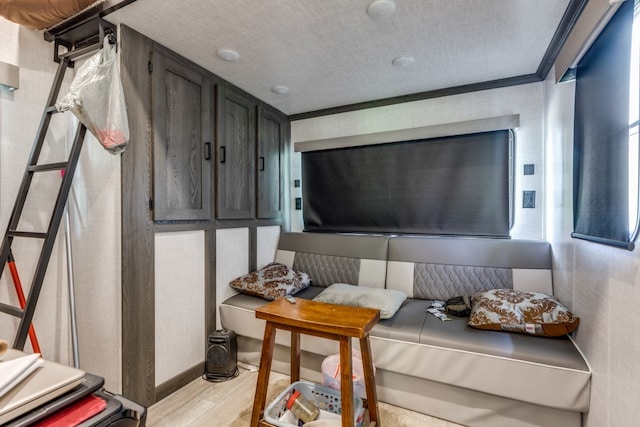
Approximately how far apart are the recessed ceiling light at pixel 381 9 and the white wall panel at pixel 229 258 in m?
1.78

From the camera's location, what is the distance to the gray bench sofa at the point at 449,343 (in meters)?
1.47

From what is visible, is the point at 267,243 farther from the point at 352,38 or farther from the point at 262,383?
the point at 352,38

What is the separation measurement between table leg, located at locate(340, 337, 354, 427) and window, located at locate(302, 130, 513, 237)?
1.56m

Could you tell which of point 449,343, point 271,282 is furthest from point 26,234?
point 449,343

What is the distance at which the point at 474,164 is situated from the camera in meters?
2.42

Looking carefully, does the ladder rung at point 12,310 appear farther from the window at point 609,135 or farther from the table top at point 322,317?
the window at point 609,135

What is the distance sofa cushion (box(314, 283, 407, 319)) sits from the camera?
6.21 feet

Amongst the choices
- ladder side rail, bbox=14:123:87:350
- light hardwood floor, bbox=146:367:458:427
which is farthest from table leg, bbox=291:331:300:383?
ladder side rail, bbox=14:123:87:350

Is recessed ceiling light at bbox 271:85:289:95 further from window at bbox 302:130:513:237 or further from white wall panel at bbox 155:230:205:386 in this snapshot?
white wall panel at bbox 155:230:205:386

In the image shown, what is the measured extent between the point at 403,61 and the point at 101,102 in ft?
6.16

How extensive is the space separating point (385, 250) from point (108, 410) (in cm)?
214

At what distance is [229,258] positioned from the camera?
240 centimetres

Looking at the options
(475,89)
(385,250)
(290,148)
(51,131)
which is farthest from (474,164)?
(51,131)

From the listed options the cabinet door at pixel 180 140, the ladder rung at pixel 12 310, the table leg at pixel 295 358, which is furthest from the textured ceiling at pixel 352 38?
the table leg at pixel 295 358
